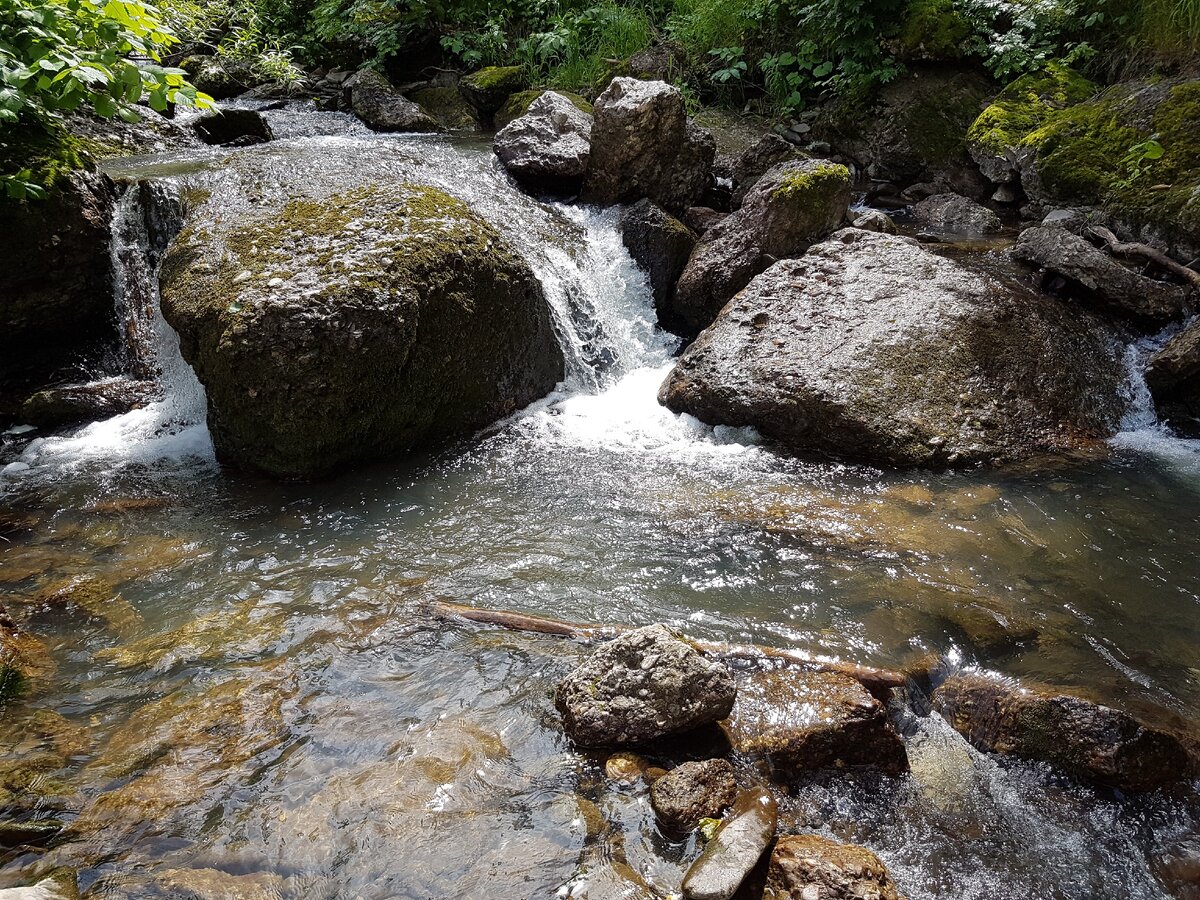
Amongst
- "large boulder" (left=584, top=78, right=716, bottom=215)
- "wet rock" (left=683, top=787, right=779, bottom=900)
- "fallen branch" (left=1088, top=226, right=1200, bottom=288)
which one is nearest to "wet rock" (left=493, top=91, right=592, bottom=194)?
"large boulder" (left=584, top=78, right=716, bottom=215)

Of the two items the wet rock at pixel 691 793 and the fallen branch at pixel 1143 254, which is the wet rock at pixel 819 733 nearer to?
the wet rock at pixel 691 793

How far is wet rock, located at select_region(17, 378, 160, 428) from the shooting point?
228 inches

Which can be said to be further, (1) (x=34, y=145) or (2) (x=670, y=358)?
(2) (x=670, y=358)

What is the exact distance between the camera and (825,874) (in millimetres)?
2307

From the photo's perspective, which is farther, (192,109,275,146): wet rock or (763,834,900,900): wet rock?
(192,109,275,146): wet rock

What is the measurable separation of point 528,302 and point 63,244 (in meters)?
3.84

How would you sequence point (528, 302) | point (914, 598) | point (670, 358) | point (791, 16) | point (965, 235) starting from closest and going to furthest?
point (914, 598) → point (528, 302) → point (670, 358) → point (965, 235) → point (791, 16)

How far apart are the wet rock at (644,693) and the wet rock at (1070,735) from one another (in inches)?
43.2

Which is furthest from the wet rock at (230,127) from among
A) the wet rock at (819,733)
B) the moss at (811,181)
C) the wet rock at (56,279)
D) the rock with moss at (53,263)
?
the wet rock at (819,733)

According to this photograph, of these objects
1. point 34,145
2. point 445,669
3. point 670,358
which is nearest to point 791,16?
point 670,358

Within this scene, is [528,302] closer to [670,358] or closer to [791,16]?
[670,358]

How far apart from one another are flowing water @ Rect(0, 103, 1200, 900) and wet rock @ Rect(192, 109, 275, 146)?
363 cm

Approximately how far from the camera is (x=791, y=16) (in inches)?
460

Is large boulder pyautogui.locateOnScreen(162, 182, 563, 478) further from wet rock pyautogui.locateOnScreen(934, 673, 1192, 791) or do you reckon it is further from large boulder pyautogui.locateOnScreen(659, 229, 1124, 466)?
wet rock pyautogui.locateOnScreen(934, 673, 1192, 791)
